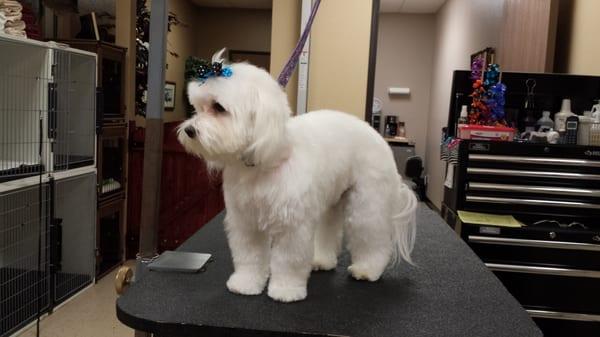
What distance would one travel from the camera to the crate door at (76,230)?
131 inches

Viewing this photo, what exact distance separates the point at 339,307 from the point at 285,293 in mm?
137

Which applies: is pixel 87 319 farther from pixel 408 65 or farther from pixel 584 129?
pixel 408 65

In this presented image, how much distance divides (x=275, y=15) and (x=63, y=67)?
1.45m

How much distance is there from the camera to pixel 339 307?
1.25m

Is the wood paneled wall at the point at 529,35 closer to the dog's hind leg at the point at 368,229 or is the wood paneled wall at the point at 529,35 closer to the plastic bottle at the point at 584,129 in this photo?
the plastic bottle at the point at 584,129

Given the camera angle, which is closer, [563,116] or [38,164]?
[563,116]

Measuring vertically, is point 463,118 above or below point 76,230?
above

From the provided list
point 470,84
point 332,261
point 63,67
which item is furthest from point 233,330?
point 63,67

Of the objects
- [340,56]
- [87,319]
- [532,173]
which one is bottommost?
[87,319]

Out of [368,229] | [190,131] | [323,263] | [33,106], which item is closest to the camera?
[190,131]

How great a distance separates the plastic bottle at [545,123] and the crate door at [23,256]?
9.25 feet

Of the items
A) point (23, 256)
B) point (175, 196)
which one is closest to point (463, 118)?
point (175, 196)

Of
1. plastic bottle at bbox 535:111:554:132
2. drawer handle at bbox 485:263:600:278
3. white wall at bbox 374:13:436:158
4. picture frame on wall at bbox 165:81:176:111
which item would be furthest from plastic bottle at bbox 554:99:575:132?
white wall at bbox 374:13:436:158

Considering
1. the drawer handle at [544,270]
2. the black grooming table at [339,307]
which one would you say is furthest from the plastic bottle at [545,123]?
the black grooming table at [339,307]
